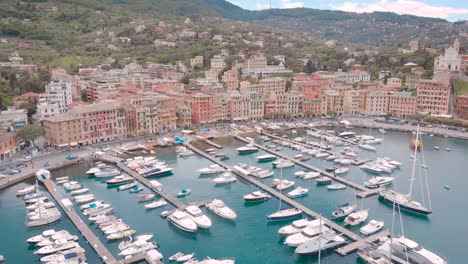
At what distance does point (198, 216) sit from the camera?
33375mm

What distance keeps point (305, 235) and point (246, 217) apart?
20.5 feet

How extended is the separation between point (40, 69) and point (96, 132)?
39.3 m

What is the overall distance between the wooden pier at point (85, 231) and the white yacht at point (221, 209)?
9570 mm

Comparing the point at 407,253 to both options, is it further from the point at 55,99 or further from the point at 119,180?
the point at 55,99

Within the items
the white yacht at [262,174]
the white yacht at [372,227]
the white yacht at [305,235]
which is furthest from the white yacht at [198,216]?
the white yacht at [372,227]

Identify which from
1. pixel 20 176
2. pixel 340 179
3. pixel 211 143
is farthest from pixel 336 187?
pixel 20 176

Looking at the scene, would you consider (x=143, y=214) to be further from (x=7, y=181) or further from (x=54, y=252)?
(x=7, y=181)

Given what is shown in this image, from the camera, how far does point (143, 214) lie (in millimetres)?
35281

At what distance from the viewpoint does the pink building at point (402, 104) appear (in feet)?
234

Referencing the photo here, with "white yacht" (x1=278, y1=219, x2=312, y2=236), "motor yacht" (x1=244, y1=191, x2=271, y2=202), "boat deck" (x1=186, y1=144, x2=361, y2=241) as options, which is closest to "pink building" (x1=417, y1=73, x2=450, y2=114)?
"boat deck" (x1=186, y1=144, x2=361, y2=241)

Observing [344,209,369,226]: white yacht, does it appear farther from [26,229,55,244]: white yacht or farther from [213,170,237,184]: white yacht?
[26,229,55,244]: white yacht

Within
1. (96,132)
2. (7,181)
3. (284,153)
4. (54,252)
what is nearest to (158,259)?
(54,252)

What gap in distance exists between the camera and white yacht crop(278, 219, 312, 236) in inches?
1233

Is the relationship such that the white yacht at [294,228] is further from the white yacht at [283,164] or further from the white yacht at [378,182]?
the white yacht at [283,164]
